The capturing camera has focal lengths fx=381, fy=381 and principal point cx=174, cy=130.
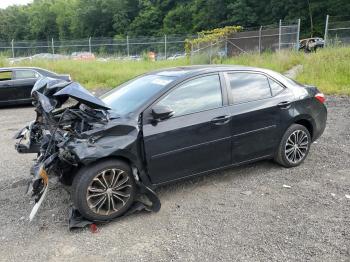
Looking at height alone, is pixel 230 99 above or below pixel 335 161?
above

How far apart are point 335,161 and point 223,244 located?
2.98 metres

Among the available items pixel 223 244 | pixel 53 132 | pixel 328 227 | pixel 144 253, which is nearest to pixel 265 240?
pixel 223 244

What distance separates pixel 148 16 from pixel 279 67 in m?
62.6

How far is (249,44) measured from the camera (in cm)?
2300

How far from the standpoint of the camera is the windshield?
460 cm

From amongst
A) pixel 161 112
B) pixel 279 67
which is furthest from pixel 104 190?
pixel 279 67

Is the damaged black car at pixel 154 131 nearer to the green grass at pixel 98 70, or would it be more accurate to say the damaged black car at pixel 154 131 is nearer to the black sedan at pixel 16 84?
the black sedan at pixel 16 84

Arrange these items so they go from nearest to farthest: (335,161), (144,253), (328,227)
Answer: (144,253)
(328,227)
(335,161)

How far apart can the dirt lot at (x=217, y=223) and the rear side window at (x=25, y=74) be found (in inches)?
296

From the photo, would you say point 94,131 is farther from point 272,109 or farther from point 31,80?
point 31,80

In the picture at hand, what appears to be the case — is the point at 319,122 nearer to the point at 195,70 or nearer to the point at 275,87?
the point at 275,87

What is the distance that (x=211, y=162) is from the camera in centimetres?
480

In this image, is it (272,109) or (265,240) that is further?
(272,109)

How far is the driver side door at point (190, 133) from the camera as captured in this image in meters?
4.40
